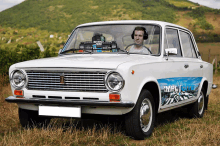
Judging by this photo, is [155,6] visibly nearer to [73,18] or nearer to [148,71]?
[73,18]

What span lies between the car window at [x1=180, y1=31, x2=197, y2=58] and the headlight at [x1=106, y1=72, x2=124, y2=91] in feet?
8.69

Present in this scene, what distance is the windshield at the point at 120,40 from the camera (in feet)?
16.9

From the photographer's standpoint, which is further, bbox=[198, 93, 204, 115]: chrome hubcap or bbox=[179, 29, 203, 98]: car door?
bbox=[198, 93, 204, 115]: chrome hubcap

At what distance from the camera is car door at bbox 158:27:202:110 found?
5000 mm

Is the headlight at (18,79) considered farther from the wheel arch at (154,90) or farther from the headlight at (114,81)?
the wheel arch at (154,90)

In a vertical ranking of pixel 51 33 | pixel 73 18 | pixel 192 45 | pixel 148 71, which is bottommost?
pixel 148 71

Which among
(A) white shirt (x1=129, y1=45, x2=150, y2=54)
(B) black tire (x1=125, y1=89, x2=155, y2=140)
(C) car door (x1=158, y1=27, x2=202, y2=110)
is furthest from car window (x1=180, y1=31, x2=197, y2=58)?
(B) black tire (x1=125, y1=89, x2=155, y2=140)

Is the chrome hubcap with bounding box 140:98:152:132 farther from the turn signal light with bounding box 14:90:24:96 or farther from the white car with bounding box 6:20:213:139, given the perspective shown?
the turn signal light with bounding box 14:90:24:96

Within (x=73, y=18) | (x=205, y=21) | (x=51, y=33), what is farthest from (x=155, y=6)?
(x=51, y=33)

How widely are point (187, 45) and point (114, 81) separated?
3095 mm

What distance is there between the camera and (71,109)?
4117mm

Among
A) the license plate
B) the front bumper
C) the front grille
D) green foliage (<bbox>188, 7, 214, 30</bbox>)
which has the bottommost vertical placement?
the license plate

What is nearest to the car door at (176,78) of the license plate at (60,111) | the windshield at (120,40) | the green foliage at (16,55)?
the windshield at (120,40)

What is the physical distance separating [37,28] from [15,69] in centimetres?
9997
